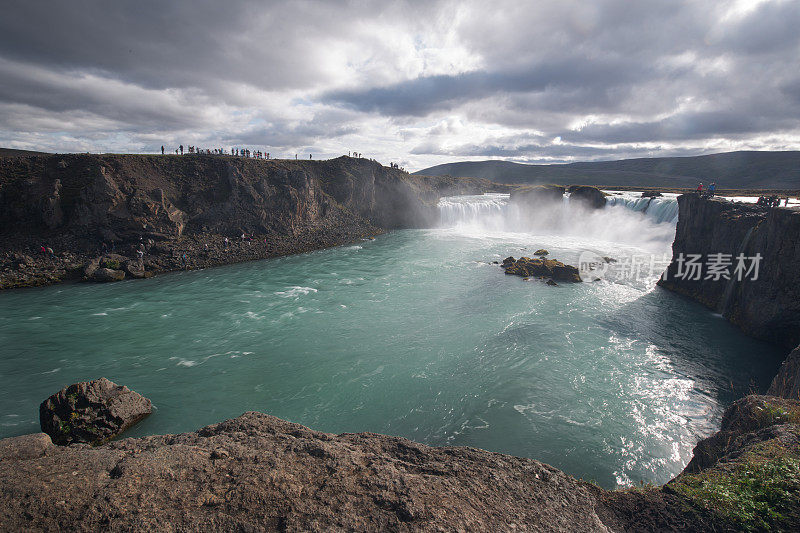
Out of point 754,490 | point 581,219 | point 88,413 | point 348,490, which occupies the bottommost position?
point 88,413

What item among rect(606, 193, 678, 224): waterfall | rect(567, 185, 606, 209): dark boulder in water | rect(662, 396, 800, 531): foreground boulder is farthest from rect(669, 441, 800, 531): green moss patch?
rect(567, 185, 606, 209): dark boulder in water

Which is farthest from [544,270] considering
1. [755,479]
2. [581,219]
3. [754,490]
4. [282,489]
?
[581,219]

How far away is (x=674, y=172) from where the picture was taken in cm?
14112

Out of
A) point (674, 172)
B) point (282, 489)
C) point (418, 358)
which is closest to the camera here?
point (282, 489)

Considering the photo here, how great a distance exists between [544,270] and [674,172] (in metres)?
158

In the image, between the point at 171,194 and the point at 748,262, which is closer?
the point at 748,262

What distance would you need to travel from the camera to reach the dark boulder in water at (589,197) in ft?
167

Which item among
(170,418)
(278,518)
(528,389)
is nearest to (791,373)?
(528,389)

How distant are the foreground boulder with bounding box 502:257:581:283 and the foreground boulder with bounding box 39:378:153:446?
86.1 ft

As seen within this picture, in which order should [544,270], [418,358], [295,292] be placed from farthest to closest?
[544,270] → [295,292] → [418,358]

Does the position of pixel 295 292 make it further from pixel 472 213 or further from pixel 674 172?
pixel 674 172

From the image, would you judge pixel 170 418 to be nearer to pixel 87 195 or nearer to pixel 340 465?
pixel 340 465

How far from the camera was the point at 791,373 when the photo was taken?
10016 millimetres

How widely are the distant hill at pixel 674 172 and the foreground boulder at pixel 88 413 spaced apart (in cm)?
14319
